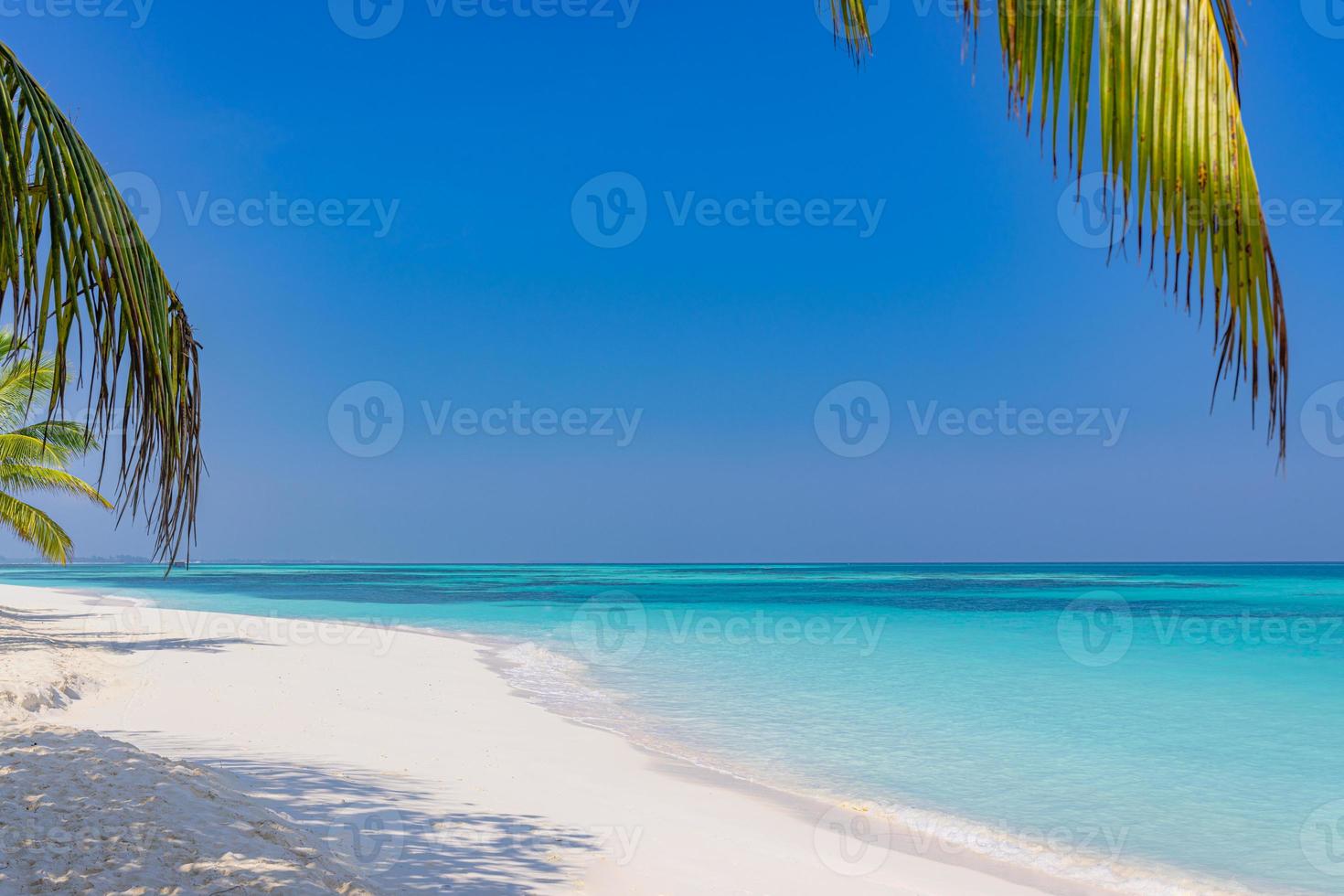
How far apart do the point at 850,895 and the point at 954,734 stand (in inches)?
259

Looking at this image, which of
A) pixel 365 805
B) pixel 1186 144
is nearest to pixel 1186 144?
pixel 1186 144

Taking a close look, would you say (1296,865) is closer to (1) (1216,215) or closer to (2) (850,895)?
(2) (850,895)

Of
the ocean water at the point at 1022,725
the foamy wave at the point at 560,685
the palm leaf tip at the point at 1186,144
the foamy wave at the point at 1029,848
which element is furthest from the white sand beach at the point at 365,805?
→ the palm leaf tip at the point at 1186,144

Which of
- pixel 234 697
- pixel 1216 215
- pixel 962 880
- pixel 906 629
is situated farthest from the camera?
pixel 906 629

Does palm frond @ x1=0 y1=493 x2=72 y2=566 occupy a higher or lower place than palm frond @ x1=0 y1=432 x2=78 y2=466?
lower

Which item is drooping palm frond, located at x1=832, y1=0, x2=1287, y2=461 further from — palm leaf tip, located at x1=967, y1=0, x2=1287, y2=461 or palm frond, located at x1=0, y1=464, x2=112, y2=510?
palm frond, located at x1=0, y1=464, x2=112, y2=510

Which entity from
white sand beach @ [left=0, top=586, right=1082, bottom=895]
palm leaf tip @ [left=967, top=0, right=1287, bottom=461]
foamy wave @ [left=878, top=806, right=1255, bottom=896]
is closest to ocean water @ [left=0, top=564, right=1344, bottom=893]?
foamy wave @ [left=878, top=806, right=1255, bottom=896]

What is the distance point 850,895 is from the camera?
16.1ft

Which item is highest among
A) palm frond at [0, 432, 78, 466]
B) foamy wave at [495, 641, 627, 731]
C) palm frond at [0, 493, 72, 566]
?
palm frond at [0, 432, 78, 466]

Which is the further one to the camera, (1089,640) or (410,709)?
(1089,640)

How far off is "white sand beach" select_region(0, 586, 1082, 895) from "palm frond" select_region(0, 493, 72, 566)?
19.2ft

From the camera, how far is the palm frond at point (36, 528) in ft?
51.7

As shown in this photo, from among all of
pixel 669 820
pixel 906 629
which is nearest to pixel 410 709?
pixel 669 820

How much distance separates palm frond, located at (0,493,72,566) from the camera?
15758 mm
